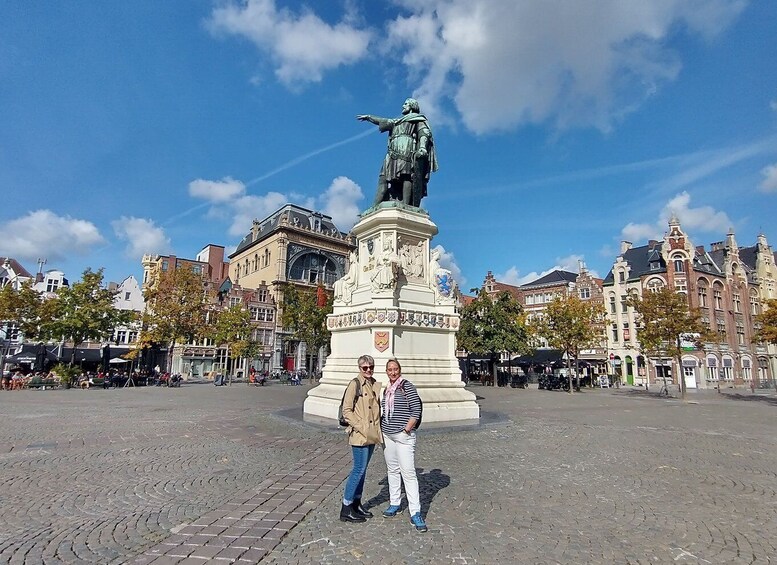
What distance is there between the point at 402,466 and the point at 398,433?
351mm

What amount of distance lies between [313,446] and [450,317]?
5.66m

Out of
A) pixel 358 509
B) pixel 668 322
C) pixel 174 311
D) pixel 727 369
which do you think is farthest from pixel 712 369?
pixel 358 509

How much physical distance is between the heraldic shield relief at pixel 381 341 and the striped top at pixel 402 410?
6.36m

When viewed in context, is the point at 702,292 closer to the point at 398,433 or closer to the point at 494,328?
the point at 494,328

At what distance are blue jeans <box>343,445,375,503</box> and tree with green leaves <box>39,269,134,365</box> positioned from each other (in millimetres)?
36451

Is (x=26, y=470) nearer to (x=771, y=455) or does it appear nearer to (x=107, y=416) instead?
(x=107, y=416)

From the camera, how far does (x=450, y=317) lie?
1295cm

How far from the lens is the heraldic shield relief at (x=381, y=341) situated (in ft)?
37.8

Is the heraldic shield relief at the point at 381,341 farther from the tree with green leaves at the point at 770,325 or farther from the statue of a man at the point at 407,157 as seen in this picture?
the tree with green leaves at the point at 770,325

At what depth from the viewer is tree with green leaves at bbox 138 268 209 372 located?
3812 centimetres

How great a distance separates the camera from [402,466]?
16.2 feet

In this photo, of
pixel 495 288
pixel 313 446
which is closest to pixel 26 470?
pixel 313 446

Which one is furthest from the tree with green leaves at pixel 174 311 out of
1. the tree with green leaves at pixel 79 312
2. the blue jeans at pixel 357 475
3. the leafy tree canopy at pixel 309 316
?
the blue jeans at pixel 357 475

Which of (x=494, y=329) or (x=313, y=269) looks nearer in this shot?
(x=494, y=329)
